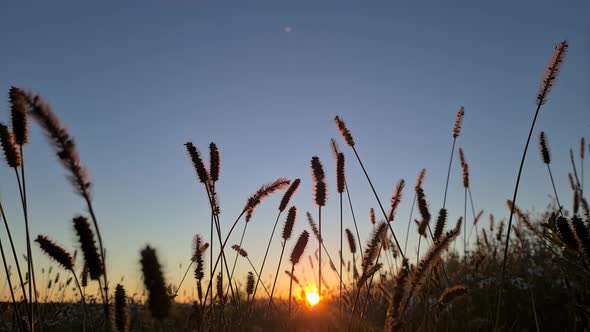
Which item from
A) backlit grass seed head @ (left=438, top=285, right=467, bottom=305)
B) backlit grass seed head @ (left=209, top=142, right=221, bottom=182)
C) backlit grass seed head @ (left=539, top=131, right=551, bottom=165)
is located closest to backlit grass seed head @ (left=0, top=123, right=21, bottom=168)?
backlit grass seed head @ (left=209, top=142, right=221, bottom=182)

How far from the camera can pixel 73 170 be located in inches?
78.3

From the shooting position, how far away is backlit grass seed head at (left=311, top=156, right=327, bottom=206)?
4.82 metres

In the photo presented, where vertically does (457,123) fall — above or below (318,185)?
above

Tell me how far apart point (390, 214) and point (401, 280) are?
214 centimetres

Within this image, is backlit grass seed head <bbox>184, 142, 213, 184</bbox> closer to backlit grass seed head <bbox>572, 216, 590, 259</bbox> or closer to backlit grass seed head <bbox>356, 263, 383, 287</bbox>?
backlit grass seed head <bbox>356, 263, 383, 287</bbox>

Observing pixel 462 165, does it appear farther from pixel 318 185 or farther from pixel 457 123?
pixel 318 185

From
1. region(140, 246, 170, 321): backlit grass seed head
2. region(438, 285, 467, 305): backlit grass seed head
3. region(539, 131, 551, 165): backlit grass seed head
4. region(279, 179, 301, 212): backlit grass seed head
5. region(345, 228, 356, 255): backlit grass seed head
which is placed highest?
region(539, 131, 551, 165): backlit grass seed head

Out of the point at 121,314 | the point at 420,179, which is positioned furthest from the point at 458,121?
the point at 121,314

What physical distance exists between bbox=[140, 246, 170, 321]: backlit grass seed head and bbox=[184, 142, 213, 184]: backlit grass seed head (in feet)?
5.90

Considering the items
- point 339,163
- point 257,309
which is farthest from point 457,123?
point 257,309

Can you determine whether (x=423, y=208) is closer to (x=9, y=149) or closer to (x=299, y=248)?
(x=299, y=248)

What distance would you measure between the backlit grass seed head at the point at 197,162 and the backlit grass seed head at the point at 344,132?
167 cm

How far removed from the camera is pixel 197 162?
388 centimetres

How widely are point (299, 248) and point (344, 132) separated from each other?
130cm
